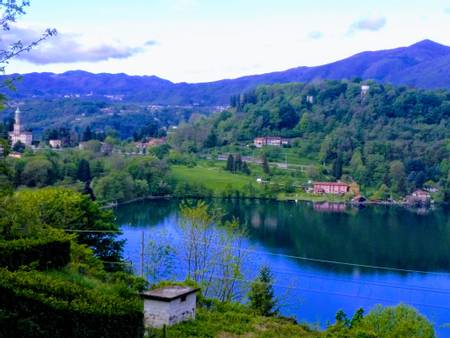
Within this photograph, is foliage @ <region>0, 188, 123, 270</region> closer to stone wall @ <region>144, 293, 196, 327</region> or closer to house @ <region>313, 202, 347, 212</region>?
stone wall @ <region>144, 293, 196, 327</region>

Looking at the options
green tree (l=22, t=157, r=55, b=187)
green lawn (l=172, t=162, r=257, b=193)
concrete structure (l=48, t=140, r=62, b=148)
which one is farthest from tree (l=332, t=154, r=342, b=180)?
green tree (l=22, t=157, r=55, b=187)

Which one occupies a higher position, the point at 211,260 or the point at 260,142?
the point at 260,142

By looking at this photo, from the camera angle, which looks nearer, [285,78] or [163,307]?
[163,307]

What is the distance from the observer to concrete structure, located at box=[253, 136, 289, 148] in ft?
206

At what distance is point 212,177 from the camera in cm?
4909

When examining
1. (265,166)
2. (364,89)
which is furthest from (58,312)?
(364,89)

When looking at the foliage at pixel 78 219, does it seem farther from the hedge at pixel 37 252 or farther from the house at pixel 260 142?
the house at pixel 260 142

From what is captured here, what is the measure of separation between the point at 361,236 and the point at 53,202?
20.2 m

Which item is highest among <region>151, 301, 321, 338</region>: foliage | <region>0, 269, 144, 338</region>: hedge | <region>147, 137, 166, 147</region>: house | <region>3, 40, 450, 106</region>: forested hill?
<region>3, 40, 450, 106</region>: forested hill

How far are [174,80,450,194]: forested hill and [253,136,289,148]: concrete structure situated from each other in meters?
1.64

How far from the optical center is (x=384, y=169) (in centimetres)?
5312

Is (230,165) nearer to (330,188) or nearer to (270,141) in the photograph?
(330,188)

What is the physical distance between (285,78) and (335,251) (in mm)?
162827

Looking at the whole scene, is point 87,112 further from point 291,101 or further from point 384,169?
point 384,169
